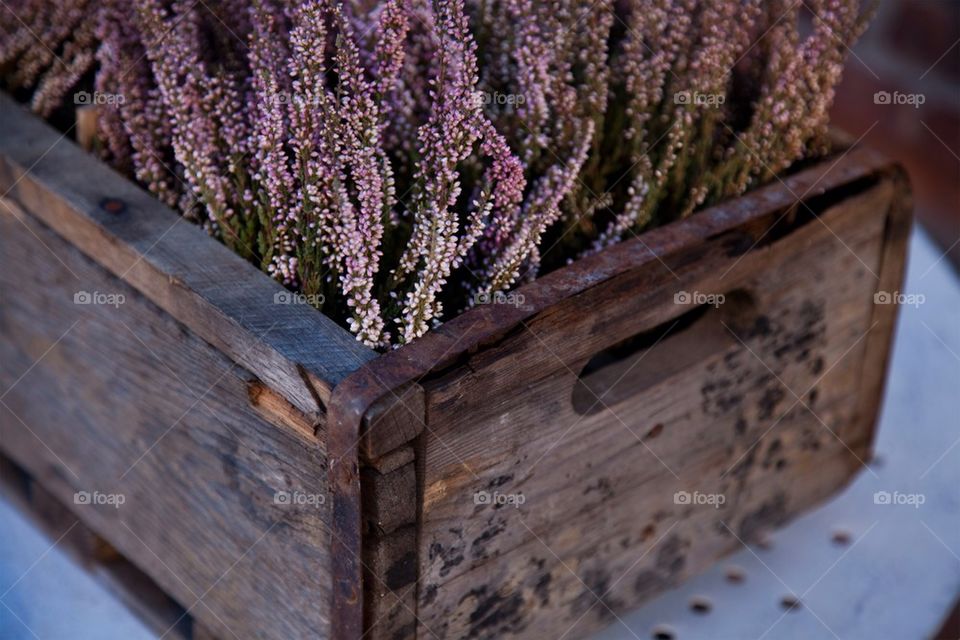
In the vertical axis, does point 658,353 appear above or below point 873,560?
above

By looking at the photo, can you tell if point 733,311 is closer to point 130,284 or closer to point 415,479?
point 415,479

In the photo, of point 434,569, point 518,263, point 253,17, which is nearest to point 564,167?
point 518,263

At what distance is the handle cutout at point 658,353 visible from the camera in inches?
67.0

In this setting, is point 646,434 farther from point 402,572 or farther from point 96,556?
point 96,556

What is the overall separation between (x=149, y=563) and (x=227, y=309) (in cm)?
58

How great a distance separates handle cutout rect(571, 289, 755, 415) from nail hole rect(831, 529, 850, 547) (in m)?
0.43

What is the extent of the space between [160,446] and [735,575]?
35.2 inches

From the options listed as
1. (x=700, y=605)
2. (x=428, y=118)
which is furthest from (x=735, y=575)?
(x=428, y=118)

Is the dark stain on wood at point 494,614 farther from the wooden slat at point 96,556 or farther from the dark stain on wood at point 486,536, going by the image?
the wooden slat at point 96,556

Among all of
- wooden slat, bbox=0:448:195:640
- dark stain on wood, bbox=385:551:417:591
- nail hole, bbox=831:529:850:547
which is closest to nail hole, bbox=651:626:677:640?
nail hole, bbox=831:529:850:547

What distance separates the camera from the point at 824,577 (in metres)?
1.95

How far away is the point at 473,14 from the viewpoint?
1.96m

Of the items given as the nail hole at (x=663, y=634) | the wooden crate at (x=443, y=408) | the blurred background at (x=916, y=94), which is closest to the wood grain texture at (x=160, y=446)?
the wooden crate at (x=443, y=408)

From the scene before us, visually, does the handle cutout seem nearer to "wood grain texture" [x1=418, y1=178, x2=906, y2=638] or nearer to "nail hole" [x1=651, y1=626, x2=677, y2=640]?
"wood grain texture" [x1=418, y1=178, x2=906, y2=638]
